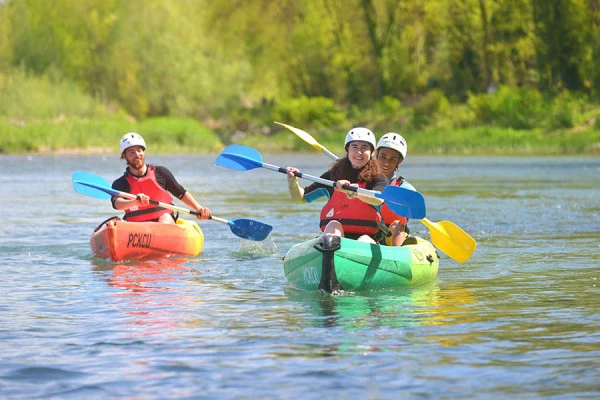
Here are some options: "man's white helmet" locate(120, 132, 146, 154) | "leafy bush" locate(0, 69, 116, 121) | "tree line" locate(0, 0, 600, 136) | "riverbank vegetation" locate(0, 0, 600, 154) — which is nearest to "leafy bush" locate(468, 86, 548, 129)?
"riverbank vegetation" locate(0, 0, 600, 154)

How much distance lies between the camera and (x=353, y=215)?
9359 mm

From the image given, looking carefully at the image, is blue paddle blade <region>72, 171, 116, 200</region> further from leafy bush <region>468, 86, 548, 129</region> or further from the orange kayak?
leafy bush <region>468, 86, 548, 129</region>

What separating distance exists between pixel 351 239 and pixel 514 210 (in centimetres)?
932

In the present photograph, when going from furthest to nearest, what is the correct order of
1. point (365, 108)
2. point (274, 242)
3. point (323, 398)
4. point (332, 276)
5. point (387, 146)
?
point (365, 108) → point (274, 242) → point (387, 146) → point (332, 276) → point (323, 398)

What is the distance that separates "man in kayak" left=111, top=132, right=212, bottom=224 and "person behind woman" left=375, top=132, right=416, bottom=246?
246cm

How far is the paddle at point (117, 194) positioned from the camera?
11.5 meters

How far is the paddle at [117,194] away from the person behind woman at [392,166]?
8.61ft

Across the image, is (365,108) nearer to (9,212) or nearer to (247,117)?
(247,117)

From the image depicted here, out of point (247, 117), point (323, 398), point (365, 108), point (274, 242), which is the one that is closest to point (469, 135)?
point (365, 108)

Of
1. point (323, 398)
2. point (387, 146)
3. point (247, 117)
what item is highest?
point (247, 117)

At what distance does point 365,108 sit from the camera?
173 ft

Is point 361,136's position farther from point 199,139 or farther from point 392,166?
point 199,139

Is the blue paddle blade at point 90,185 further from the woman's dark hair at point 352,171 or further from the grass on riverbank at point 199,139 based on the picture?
the grass on riverbank at point 199,139

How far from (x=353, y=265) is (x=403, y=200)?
650mm
